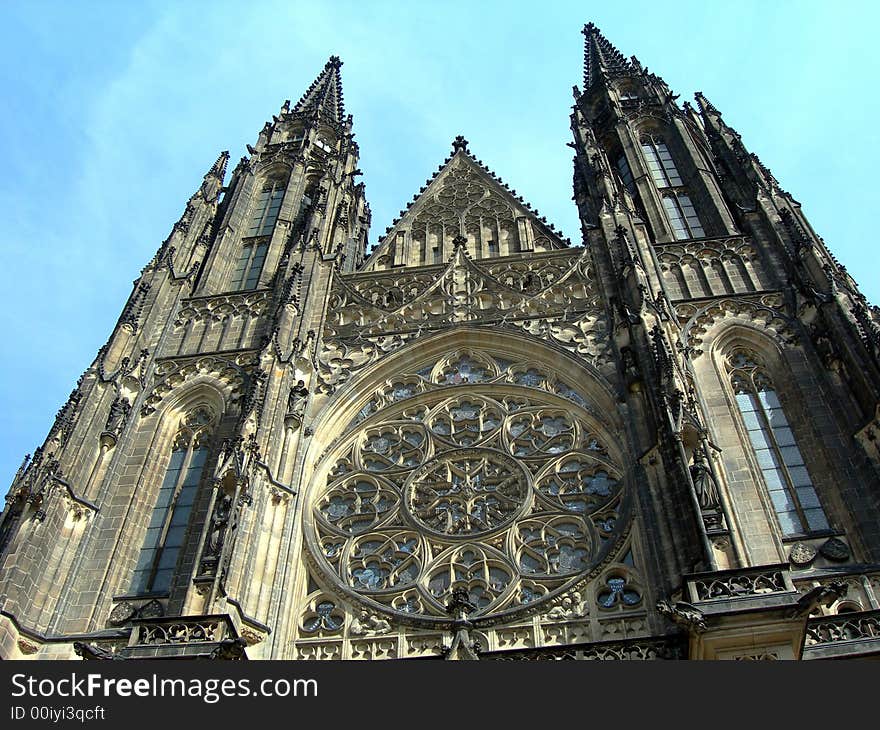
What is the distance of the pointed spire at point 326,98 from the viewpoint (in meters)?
32.7

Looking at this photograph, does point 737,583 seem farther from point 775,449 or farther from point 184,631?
point 184,631

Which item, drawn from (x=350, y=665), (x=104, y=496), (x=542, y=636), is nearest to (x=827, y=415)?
(x=542, y=636)

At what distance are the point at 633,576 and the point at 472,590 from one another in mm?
2585

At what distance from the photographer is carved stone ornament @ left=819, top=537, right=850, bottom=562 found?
14.3 metres

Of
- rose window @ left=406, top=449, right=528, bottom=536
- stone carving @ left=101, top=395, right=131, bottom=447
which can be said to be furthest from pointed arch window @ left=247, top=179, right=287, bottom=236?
rose window @ left=406, top=449, right=528, bottom=536

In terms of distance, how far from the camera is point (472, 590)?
15.1 meters

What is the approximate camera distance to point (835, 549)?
14438 millimetres

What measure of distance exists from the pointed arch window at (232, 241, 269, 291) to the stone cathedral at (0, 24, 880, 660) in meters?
0.13

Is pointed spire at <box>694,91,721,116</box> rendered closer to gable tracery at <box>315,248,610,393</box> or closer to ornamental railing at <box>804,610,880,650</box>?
gable tracery at <box>315,248,610,393</box>

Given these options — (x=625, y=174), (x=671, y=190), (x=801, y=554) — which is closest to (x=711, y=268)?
(x=671, y=190)

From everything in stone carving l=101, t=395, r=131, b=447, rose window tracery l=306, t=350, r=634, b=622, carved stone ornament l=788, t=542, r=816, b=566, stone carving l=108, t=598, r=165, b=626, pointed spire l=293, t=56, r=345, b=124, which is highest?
pointed spire l=293, t=56, r=345, b=124

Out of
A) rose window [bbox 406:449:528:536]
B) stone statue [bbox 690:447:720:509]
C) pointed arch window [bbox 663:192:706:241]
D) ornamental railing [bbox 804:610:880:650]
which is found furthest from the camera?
pointed arch window [bbox 663:192:706:241]

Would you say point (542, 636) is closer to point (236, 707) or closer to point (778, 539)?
point (778, 539)

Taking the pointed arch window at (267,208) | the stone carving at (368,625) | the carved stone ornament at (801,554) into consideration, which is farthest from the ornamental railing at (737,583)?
the pointed arch window at (267,208)
